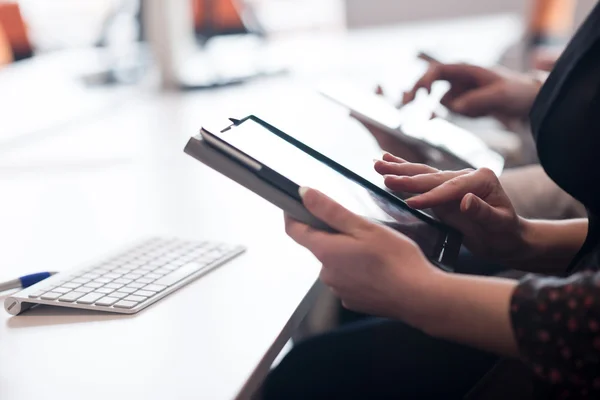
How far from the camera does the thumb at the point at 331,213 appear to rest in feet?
1.86

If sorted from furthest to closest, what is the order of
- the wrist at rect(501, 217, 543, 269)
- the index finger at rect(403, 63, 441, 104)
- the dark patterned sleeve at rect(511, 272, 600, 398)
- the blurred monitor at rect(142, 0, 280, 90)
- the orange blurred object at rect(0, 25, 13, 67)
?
the blurred monitor at rect(142, 0, 280, 90) → the orange blurred object at rect(0, 25, 13, 67) → the index finger at rect(403, 63, 441, 104) → the wrist at rect(501, 217, 543, 269) → the dark patterned sleeve at rect(511, 272, 600, 398)

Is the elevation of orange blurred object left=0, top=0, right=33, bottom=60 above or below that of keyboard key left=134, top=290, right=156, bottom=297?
above

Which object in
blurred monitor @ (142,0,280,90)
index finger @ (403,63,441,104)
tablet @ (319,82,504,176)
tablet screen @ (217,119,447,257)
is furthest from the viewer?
blurred monitor @ (142,0,280,90)

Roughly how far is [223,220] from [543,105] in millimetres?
406

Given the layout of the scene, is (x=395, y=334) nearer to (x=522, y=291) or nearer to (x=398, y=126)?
(x=398, y=126)

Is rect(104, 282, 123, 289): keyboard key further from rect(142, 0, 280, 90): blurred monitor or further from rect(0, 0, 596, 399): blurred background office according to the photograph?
rect(142, 0, 280, 90): blurred monitor

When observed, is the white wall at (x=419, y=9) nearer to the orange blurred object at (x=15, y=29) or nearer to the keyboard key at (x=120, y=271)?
the orange blurred object at (x=15, y=29)

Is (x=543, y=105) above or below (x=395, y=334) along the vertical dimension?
above

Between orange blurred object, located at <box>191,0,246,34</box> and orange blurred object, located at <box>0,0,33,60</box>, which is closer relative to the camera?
orange blurred object, located at <box>0,0,33,60</box>

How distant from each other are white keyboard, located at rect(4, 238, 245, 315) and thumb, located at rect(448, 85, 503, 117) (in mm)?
550

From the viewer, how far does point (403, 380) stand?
0.88 m

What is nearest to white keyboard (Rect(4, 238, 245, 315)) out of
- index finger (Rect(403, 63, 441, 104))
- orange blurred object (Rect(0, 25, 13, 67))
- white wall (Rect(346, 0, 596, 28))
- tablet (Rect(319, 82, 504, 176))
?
tablet (Rect(319, 82, 504, 176))

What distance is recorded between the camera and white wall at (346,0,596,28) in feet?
10.9

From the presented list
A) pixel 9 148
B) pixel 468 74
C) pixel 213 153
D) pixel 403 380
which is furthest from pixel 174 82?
pixel 213 153
